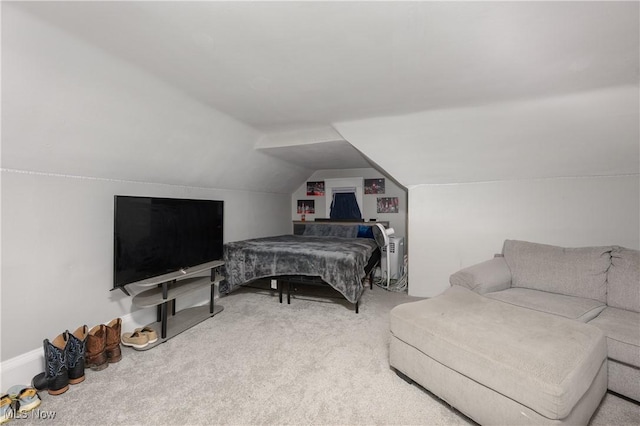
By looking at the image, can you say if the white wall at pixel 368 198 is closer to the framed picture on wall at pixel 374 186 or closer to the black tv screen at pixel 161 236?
the framed picture on wall at pixel 374 186

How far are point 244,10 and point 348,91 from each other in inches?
46.4

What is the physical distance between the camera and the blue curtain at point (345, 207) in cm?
579

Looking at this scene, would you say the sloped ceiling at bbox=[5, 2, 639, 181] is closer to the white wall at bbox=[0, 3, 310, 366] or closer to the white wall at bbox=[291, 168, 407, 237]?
the white wall at bbox=[0, 3, 310, 366]

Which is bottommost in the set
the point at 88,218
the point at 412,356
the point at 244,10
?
the point at 412,356

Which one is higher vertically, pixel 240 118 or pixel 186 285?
pixel 240 118

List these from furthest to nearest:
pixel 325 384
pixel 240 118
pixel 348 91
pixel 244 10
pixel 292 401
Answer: pixel 240 118
pixel 348 91
pixel 325 384
pixel 292 401
pixel 244 10

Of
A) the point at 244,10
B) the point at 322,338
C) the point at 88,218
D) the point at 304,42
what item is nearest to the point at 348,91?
the point at 304,42

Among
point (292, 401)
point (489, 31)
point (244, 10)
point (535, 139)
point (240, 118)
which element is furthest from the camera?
point (240, 118)

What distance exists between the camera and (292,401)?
1.80 meters

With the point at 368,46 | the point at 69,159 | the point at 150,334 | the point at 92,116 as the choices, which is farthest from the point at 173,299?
the point at 368,46

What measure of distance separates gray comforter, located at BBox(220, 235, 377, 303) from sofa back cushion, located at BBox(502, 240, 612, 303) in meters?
1.63

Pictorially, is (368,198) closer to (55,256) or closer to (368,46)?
(368,46)

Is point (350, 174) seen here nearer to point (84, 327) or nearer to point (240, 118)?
point (240, 118)

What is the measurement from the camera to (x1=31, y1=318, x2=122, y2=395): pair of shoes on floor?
1.89m
